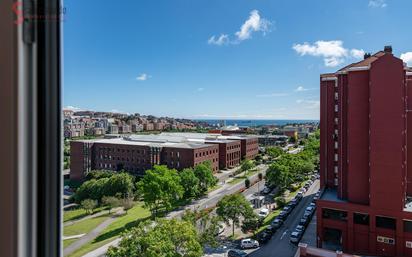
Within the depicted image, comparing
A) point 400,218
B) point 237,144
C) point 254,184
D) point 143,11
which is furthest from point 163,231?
point 237,144

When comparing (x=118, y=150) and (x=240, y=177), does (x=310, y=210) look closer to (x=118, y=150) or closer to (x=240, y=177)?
(x=240, y=177)

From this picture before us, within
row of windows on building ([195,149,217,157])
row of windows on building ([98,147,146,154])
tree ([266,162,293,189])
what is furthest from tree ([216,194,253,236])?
row of windows on building ([98,147,146,154])

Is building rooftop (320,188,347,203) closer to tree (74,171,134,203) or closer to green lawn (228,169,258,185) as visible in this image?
green lawn (228,169,258,185)

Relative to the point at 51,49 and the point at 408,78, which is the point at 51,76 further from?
the point at 408,78

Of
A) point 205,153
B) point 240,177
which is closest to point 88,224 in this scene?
point 205,153

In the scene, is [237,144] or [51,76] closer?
[51,76]

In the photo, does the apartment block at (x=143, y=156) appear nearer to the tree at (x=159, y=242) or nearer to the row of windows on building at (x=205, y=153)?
the row of windows on building at (x=205, y=153)

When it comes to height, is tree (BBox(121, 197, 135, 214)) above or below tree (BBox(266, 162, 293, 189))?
below

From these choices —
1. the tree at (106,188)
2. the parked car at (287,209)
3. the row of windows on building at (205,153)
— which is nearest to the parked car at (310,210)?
the parked car at (287,209)
